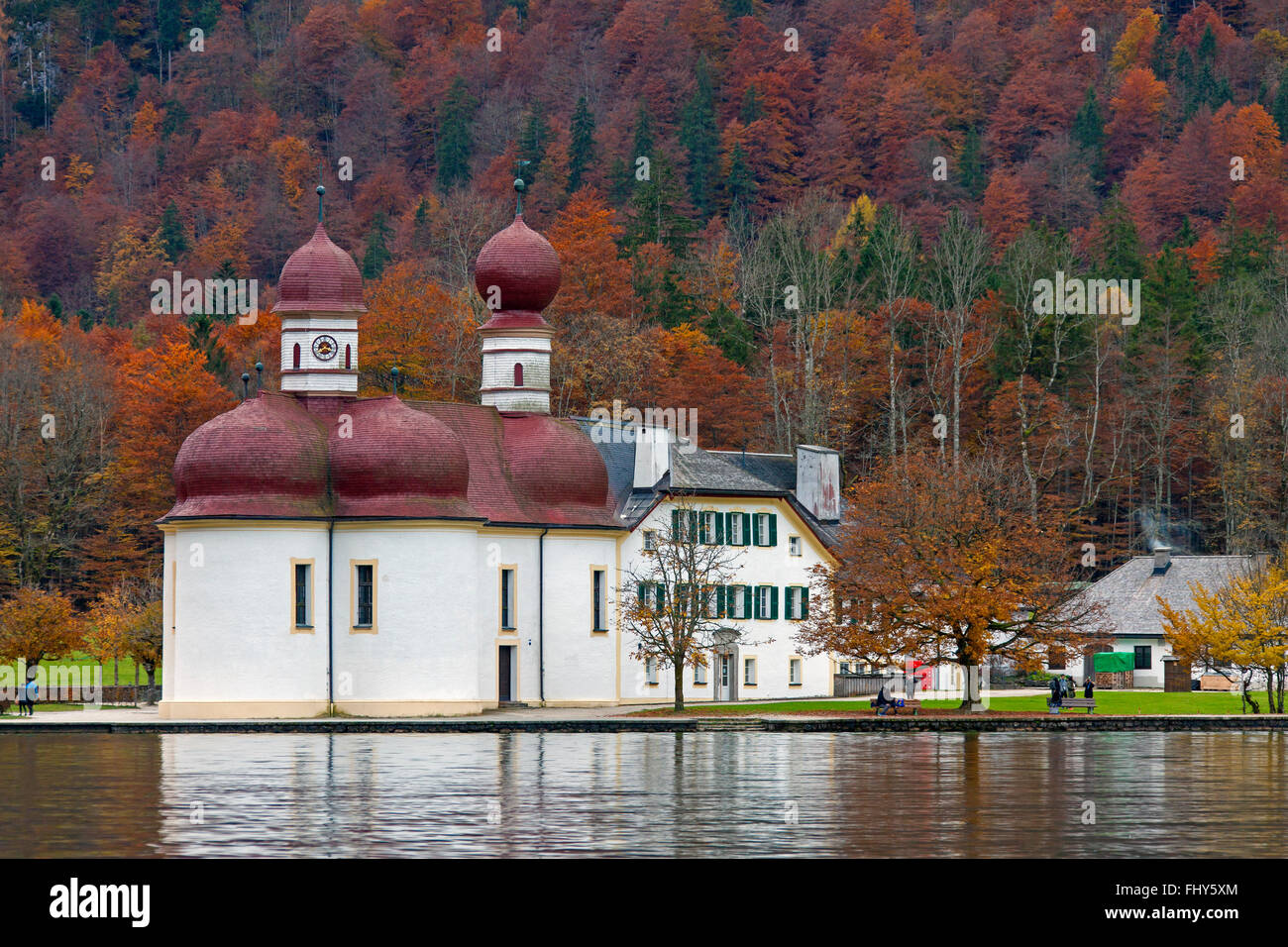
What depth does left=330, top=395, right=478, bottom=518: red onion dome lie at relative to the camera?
6456 cm

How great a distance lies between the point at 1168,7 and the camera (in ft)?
570

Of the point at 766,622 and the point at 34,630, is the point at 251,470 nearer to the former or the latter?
the point at 34,630

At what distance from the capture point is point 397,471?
64750 millimetres

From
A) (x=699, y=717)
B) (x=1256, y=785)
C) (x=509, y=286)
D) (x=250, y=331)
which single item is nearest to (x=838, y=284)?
(x=250, y=331)

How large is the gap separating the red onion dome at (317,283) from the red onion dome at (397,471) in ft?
18.9

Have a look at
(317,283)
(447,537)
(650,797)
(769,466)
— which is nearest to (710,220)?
(769,466)

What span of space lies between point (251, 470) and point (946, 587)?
1935cm

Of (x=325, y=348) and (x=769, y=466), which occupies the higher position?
(x=325, y=348)

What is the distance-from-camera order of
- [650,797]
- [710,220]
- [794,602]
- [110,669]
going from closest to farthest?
[650,797]
[794,602]
[110,669]
[710,220]

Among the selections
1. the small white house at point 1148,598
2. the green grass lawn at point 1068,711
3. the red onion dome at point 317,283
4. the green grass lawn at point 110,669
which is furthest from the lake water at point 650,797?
the green grass lawn at point 110,669

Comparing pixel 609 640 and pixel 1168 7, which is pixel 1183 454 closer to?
pixel 609 640

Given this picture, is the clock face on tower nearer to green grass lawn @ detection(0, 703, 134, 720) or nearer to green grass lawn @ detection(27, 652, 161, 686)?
green grass lawn @ detection(0, 703, 134, 720)

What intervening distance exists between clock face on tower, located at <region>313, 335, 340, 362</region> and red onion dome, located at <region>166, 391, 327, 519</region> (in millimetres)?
4303
